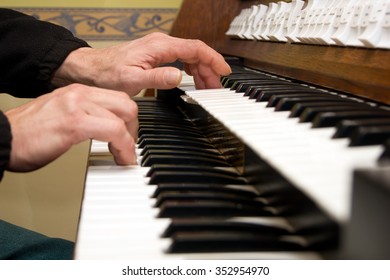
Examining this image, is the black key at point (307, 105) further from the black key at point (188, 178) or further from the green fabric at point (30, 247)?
the green fabric at point (30, 247)

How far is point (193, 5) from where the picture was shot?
2.12 meters

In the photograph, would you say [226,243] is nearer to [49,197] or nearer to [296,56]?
[296,56]

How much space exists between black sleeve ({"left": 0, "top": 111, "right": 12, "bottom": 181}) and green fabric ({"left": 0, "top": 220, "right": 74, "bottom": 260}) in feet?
1.46

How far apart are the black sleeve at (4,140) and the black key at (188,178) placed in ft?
0.73

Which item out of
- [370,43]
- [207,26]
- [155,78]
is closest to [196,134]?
[155,78]

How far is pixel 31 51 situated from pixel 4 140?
0.60 m

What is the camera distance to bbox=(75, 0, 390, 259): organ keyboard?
1.89 feet

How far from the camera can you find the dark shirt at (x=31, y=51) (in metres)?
1.41

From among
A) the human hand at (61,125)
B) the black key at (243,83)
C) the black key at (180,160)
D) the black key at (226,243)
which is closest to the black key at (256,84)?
the black key at (243,83)

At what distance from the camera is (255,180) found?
2.83 ft

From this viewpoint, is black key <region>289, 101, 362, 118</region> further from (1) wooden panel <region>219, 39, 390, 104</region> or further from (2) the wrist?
(2) the wrist

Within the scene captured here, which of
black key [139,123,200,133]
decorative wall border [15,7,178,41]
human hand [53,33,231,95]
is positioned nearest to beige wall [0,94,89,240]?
decorative wall border [15,7,178,41]

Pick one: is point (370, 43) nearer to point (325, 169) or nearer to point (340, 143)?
point (340, 143)

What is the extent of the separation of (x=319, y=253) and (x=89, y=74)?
868 millimetres
